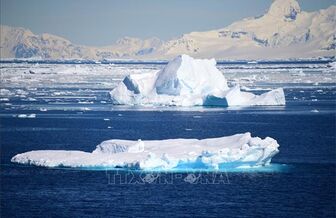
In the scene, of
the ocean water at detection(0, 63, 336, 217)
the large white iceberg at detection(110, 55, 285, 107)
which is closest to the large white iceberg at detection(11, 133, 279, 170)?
the ocean water at detection(0, 63, 336, 217)

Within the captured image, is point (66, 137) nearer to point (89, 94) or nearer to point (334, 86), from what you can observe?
point (89, 94)

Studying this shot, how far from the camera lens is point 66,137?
51750 mm

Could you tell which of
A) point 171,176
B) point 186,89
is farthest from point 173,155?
point 186,89

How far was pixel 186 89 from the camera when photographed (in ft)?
232

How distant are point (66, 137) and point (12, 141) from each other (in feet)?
11.4

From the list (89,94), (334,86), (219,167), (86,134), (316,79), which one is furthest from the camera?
(316,79)

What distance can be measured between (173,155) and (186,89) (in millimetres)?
33697

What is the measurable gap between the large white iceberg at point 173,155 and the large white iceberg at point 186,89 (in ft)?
94.0

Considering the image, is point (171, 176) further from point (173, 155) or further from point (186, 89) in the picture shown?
point (186, 89)

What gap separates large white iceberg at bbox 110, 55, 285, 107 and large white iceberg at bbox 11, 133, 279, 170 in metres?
28.7

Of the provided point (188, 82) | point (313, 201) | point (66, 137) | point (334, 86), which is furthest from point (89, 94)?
point (313, 201)

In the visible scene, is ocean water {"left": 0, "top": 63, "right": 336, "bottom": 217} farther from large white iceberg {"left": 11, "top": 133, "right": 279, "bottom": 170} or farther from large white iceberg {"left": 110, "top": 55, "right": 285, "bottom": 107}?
large white iceberg {"left": 110, "top": 55, "right": 285, "bottom": 107}

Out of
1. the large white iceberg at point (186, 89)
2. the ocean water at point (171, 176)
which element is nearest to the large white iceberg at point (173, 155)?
the ocean water at point (171, 176)

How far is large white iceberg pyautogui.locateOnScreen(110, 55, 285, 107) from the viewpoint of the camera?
226 feet
